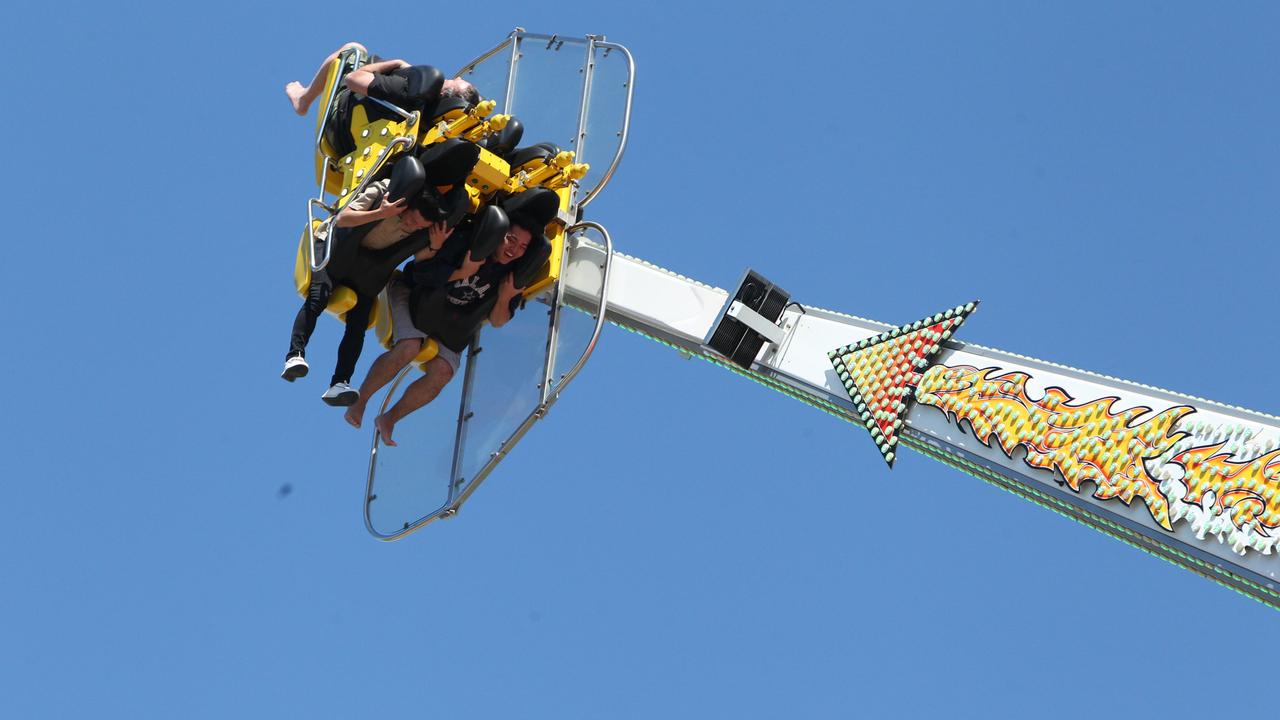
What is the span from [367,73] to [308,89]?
1563mm

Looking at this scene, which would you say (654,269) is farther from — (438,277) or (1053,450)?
(1053,450)

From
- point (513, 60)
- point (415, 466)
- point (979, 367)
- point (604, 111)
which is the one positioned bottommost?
point (415, 466)

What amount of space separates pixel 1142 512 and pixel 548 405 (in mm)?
6167

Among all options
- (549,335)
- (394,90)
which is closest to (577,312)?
(549,335)

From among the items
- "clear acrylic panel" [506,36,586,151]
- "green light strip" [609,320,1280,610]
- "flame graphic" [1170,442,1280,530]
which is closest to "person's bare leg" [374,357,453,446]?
"clear acrylic panel" [506,36,586,151]

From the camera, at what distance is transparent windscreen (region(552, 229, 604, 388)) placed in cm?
2116

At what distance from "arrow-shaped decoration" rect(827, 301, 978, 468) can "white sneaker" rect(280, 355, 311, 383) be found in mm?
5405

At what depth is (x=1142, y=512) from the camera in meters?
18.1

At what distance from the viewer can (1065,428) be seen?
18.9 m

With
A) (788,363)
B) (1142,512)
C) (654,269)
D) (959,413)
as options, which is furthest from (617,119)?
(1142,512)

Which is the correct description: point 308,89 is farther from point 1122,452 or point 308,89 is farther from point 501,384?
point 1122,452

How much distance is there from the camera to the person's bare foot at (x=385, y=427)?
2266cm

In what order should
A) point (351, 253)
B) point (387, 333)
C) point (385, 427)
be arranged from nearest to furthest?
point (351, 253)
point (387, 333)
point (385, 427)

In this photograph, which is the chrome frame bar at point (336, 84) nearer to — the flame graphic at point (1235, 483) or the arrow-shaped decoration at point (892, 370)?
the arrow-shaped decoration at point (892, 370)
